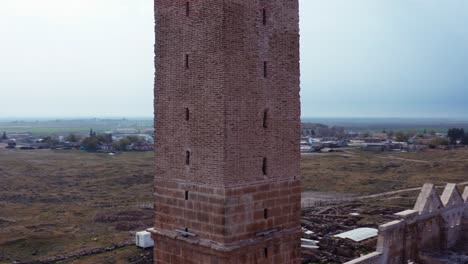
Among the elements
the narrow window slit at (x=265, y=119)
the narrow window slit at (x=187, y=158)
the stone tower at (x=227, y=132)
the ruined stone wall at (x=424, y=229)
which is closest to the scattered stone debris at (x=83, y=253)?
the ruined stone wall at (x=424, y=229)

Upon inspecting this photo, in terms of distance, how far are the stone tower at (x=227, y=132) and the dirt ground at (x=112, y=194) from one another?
23652mm

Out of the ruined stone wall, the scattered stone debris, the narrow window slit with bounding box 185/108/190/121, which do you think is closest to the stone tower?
the narrow window slit with bounding box 185/108/190/121

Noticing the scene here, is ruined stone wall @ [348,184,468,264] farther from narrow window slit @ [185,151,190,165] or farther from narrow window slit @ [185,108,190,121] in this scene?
narrow window slit @ [185,108,190,121]

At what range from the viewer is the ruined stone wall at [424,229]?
20234mm

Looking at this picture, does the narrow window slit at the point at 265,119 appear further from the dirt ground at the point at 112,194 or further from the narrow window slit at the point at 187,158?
the dirt ground at the point at 112,194

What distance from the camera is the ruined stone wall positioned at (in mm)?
20234

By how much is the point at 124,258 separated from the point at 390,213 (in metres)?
25.2

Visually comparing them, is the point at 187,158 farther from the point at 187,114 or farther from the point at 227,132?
the point at 227,132

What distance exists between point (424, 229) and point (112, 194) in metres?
45.3

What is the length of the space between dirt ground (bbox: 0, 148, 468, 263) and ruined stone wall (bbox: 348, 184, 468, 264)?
951cm

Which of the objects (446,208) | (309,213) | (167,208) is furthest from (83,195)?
(167,208)

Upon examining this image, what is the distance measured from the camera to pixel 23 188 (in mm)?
64688

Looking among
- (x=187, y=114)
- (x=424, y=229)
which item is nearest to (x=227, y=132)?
(x=187, y=114)

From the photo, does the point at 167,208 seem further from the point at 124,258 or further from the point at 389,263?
the point at 124,258
